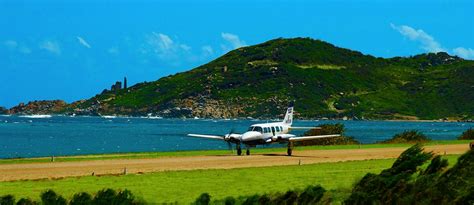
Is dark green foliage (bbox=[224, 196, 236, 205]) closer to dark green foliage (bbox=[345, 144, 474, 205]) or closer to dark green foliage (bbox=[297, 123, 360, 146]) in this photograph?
dark green foliage (bbox=[345, 144, 474, 205])

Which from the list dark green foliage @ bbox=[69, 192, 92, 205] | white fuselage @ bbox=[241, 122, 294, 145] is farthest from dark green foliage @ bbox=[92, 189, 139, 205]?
white fuselage @ bbox=[241, 122, 294, 145]

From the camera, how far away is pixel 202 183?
102ft

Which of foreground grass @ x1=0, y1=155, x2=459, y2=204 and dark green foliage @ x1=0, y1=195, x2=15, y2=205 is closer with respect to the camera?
dark green foliage @ x1=0, y1=195, x2=15, y2=205

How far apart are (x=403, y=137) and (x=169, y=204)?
54.1 m

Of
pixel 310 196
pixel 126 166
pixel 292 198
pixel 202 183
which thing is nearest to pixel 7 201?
pixel 292 198

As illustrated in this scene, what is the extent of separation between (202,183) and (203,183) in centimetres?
4

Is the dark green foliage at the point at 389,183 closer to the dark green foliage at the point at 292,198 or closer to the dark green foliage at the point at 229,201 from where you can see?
the dark green foliage at the point at 292,198

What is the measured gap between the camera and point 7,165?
46.7 metres

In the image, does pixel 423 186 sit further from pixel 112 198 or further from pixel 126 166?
pixel 126 166

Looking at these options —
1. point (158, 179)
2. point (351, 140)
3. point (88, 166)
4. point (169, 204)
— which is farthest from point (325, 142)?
point (169, 204)

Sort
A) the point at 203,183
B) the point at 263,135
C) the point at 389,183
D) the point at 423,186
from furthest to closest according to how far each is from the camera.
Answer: the point at 263,135
the point at 203,183
the point at 389,183
the point at 423,186

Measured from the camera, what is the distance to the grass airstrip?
2636cm

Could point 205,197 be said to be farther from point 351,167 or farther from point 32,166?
point 32,166

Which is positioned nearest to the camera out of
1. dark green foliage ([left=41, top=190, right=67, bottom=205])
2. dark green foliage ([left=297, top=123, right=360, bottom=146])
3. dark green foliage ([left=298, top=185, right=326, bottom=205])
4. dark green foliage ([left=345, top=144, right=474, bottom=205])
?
dark green foliage ([left=345, top=144, right=474, bottom=205])
